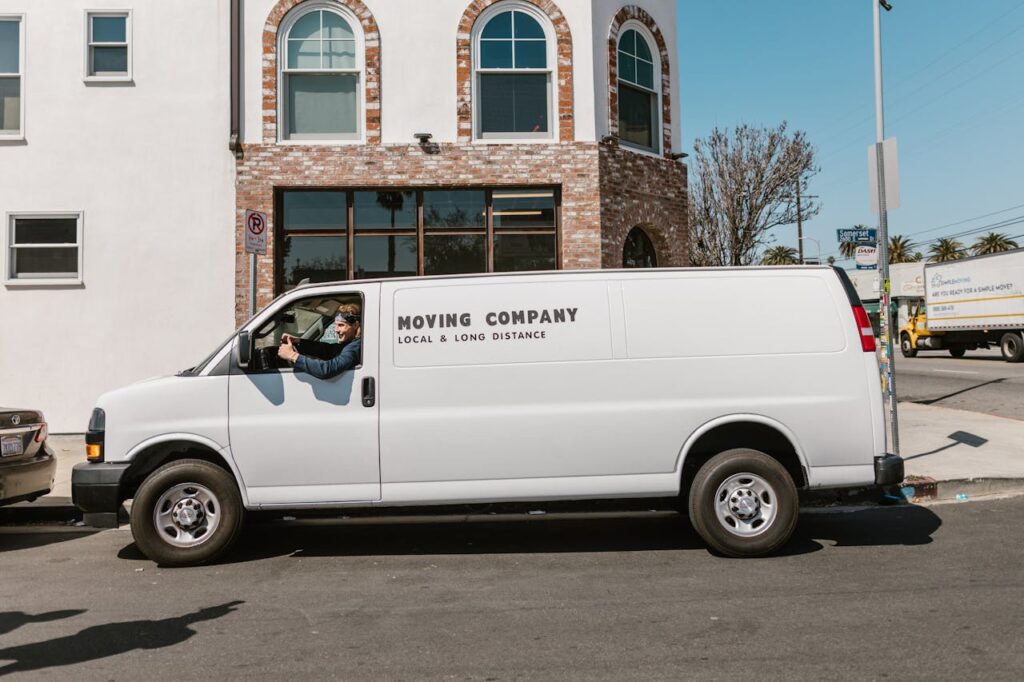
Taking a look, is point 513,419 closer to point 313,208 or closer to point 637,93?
point 313,208

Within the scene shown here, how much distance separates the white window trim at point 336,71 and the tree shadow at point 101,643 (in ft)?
30.5

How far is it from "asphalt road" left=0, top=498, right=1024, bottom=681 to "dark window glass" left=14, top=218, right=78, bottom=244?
22.5 ft

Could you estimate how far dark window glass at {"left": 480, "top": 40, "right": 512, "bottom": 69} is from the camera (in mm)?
12977

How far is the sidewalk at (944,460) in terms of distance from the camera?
809 cm

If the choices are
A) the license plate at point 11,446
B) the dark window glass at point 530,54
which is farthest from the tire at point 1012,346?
the license plate at point 11,446

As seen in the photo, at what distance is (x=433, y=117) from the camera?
12.8 metres

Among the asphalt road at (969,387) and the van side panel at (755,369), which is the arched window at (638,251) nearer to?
the asphalt road at (969,387)

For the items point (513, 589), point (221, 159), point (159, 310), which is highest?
point (221, 159)

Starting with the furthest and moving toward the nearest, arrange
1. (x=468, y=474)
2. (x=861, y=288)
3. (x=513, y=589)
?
(x=861, y=288), (x=468, y=474), (x=513, y=589)

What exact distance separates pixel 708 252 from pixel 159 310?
22712 millimetres

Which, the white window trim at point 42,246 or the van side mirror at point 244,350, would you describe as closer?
the van side mirror at point 244,350

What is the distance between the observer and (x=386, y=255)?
42.5ft

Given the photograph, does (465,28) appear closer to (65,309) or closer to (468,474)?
(65,309)

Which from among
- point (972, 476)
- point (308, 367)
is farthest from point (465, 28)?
point (972, 476)
